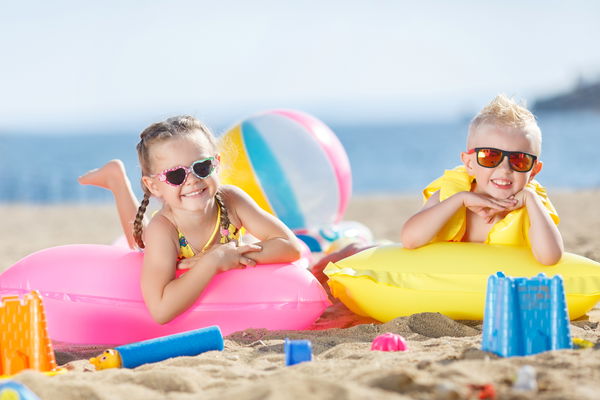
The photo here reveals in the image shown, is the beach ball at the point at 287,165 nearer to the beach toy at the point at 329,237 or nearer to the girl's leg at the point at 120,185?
the beach toy at the point at 329,237

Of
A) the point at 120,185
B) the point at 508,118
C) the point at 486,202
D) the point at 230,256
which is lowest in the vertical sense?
the point at 230,256

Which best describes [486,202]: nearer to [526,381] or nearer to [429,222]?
[429,222]

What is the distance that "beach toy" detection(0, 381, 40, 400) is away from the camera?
2.56m

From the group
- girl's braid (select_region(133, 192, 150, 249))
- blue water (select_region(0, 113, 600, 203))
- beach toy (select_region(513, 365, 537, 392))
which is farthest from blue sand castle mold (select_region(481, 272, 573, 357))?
blue water (select_region(0, 113, 600, 203))

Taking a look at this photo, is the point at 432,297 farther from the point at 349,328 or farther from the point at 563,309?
the point at 563,309

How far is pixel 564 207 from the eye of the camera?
11.2m

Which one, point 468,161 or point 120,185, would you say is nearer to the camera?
point 468,161

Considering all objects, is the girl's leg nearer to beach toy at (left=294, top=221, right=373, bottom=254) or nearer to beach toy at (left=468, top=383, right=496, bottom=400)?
beach toy at (left=294, top=221, right=373, bottom=254)

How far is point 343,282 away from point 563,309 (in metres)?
1.55

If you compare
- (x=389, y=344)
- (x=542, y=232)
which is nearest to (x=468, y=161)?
(x=542, y=232)

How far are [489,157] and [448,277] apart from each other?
2.30 feet

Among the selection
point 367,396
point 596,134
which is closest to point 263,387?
point 367,396

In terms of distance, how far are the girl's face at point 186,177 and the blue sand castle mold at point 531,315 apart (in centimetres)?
174

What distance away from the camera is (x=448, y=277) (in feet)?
14.2
